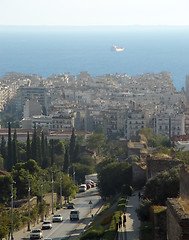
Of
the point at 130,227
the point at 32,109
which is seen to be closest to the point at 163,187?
the point at 130,227

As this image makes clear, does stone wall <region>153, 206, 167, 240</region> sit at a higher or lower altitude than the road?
higher

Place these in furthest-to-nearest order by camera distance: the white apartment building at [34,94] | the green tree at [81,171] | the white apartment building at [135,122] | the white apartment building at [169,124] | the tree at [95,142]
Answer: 1. the white apartment building at [34,94]
2. the white apartment building at [169,124]
3. the white apartment building at [135,122]
4. the tree at [95,142]
5. the green tree at [81,171]

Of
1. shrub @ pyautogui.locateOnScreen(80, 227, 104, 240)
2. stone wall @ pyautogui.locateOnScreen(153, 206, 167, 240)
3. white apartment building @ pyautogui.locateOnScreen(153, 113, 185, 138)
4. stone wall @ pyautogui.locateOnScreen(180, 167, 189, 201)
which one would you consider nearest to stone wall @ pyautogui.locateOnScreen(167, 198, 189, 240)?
stone wall @ pyautogui.locateOnScreen(153, 206, 167, 240)

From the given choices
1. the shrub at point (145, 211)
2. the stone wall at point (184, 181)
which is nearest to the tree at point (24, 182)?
the shrub at point (145, 211)

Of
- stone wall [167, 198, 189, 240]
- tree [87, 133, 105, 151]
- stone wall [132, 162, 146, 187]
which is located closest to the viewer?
stone wall [167, 198, 189, 240]

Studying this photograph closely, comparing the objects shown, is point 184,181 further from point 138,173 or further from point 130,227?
point 138,173

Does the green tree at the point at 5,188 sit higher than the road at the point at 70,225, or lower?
higher

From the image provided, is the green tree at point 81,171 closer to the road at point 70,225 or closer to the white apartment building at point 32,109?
the road at point 70,225

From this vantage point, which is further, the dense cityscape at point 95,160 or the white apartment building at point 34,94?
the white apartment building at point 34,94

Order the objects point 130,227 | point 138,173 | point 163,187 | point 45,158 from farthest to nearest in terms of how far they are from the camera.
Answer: point 45,158, point 138,173, point 163,187, point 130,227

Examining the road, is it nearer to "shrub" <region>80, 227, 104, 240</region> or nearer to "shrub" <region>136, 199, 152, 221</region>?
"shrub" <region>80, 227, 104, 240</region>

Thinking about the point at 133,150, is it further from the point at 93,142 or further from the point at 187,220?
the point at 187,220
